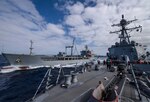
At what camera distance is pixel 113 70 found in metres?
14.6

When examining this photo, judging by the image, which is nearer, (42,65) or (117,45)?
(117,45)

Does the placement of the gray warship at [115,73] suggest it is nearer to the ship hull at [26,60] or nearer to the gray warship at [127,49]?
the gray warship at [127,49]

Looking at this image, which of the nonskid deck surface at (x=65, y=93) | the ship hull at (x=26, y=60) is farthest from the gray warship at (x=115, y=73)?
the ship hull at (x=26, y=60)

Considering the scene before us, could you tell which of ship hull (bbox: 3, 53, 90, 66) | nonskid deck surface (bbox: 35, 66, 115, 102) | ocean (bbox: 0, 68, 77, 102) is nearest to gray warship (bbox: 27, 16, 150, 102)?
nonskid deck surface (bbox: 35, 66, 115, 102)

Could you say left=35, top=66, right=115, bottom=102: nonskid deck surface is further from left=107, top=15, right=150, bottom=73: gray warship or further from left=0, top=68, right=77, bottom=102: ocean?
left=107, top=15, right=150, bottom=73: gray warship

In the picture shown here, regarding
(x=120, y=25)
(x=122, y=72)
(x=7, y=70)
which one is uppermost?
(x=120, y=25)

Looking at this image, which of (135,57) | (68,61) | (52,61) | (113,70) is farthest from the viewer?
(68,61)

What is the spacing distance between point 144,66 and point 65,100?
1744 centimetres

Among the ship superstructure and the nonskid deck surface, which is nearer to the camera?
the nonskid deck surface

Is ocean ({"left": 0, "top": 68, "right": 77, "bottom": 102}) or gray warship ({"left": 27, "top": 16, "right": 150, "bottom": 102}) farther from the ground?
gray warship ({"left": 27, "top": 16, "right": 150, "bottom": 102})

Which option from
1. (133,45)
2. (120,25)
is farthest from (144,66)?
(120,25)

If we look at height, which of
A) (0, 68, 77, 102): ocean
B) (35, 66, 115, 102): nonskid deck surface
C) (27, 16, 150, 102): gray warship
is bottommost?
(0, 68, 77, 102): ocean

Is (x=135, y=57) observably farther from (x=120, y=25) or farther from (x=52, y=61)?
(x=52, y=61)

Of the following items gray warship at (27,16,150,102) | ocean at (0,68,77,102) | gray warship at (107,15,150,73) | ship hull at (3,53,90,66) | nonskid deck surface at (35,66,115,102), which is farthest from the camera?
ship hull at (3,53,90,66)
